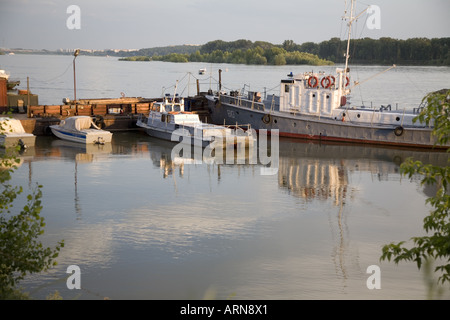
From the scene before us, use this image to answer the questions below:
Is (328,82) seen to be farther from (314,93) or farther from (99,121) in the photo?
(99,121)

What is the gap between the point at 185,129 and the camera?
134 ft

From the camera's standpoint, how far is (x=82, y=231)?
21.7 meters

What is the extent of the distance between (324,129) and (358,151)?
383cm

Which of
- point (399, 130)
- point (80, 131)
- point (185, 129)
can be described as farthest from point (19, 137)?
point (399, 130)

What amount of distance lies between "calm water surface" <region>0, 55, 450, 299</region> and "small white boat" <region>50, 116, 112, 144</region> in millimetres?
1841

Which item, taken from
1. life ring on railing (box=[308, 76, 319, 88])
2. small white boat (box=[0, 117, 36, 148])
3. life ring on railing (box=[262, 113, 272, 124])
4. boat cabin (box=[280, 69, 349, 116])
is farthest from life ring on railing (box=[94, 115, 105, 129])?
life ring on railing (box=[308, 76, 319, 88])

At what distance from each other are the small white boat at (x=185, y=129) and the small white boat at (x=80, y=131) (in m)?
3.74

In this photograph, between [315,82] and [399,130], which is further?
[315,82]

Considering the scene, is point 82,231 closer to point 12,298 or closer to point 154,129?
point 12,298

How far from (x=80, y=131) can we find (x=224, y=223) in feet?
71.1

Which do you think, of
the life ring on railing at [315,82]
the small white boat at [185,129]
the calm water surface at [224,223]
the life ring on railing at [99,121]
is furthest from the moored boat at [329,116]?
the life ring on railing at [99,121]

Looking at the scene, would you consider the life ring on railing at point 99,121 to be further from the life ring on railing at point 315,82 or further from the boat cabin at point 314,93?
the life ring on railing at point 315,82
